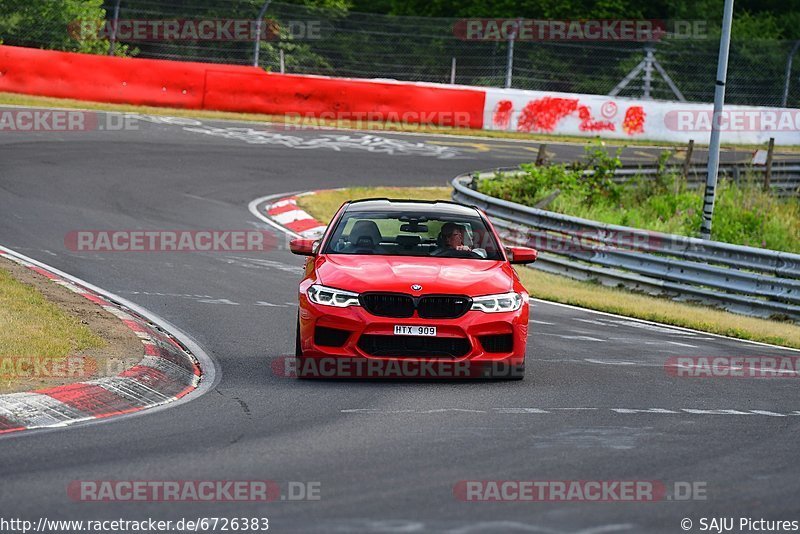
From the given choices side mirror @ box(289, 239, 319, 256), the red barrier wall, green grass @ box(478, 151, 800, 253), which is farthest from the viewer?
the red barrier wall

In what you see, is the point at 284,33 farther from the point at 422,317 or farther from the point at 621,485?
the point at 621,485

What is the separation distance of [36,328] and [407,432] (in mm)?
4030

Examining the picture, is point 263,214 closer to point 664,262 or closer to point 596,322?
point 664,262

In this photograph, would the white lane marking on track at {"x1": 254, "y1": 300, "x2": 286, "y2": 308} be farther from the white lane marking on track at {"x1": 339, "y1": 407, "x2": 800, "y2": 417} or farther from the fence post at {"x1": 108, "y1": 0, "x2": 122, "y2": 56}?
the fence post at {"x1": 108, "y1": 0, "x2": 122, "y2": 56}

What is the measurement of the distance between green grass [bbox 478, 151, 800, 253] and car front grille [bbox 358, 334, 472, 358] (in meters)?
13.5

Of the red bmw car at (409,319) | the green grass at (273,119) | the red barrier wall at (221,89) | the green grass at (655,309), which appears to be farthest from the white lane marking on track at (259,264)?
the red barrier wall at (221,89)

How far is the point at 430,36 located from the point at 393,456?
29.3 m

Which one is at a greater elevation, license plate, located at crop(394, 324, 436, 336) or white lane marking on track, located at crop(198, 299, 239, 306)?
license plate, located at crop(394, 324, 436, 336)

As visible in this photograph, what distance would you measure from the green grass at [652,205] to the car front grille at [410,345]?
1349 centimetres

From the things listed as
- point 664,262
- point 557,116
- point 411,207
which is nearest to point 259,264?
point 664,262

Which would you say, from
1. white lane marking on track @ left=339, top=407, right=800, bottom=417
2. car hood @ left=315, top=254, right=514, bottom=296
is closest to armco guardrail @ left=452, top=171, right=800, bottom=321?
car hood @ left=315, top=254, right=514, bottom=296

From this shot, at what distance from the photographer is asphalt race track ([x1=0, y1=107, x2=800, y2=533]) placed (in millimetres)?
6074

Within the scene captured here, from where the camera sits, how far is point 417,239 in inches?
432

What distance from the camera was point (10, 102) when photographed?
30.0 m
